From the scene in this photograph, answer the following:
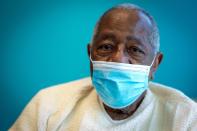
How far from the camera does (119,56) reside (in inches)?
→ 34.9

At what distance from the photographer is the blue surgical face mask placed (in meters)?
0.84

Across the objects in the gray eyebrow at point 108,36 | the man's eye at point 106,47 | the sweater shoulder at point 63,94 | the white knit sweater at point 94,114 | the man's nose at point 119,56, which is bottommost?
the white knit sweater at point 94,114

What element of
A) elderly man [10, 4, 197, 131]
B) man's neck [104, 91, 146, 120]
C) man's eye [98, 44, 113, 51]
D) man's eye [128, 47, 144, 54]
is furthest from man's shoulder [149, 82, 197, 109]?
man's eye [98, 44, 113, 51]

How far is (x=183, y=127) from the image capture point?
2.91 ft

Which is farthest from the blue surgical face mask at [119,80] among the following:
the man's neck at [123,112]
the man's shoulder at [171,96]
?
the man's shoulder at [171,96]

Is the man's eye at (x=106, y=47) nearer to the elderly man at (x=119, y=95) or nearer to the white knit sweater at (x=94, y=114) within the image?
the elderly man at (x=119, y=95)

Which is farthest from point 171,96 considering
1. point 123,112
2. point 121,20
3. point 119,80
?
point 121,20

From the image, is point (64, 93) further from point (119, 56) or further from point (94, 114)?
point (119, 56)

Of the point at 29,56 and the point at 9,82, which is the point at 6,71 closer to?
the point at 9,82

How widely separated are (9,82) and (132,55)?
102 cm

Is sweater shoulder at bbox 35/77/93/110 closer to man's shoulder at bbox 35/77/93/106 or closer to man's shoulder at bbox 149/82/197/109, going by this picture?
man's shoulder at bbox 35/77/93/106

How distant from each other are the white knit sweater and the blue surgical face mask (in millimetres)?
171

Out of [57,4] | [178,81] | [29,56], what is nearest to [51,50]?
[29,56]

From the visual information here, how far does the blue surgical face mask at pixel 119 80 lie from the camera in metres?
0.84
